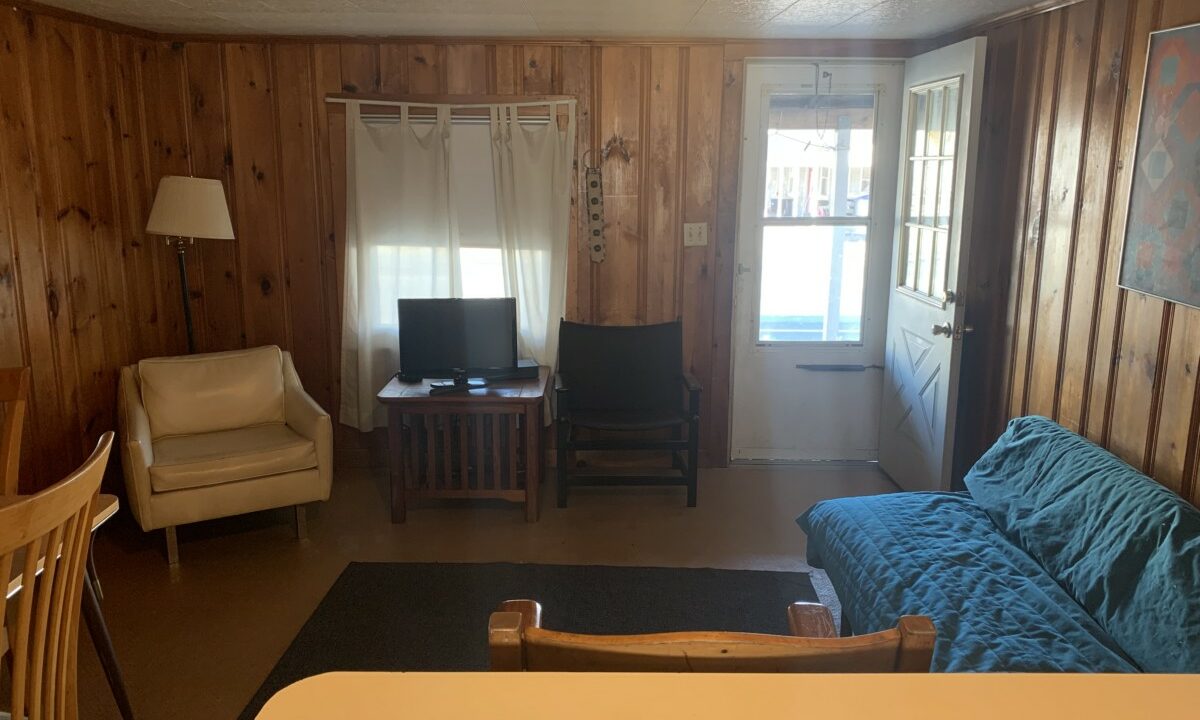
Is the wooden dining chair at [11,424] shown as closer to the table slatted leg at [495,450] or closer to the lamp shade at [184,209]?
the lamp shade at [184,209]

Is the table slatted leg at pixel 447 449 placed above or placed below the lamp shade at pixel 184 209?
below

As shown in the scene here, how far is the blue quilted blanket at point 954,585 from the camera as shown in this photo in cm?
210

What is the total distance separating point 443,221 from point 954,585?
291cm

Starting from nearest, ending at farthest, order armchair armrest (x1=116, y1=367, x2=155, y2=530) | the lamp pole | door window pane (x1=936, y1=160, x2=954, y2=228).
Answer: armchair armrest (x1=116, y1=367, x2=155, y2=530) < door window pane (x1=936, y1=160, x2=954, y2=228) < the lamp pole

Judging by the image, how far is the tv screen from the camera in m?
4.13

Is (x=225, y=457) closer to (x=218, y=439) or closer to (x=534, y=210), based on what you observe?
(x=218, y=439)

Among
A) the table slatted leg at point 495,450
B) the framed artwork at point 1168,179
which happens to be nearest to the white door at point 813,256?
the table slatted leg at point 495,450

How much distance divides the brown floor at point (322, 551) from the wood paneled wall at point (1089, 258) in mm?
1218

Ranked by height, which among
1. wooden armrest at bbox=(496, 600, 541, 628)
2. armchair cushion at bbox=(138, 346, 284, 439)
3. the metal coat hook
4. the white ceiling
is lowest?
armchair cushion at bbox=(138, 346, 284, 439)

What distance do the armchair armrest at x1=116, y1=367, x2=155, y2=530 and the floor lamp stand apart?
723 mm

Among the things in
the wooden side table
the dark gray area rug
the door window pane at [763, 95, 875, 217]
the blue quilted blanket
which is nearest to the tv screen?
the wooden side table

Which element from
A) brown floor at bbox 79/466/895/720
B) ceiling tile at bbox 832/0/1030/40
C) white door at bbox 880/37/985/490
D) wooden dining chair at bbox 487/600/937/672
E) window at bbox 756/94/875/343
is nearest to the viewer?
wooden dining chair at bbox 487/600/937/672

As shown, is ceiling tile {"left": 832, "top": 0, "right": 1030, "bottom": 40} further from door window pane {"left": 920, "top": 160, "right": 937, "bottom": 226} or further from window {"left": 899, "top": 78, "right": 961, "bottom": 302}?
door window pane {"left": 920, "top": 160, "right": 937, "bottom": 226}

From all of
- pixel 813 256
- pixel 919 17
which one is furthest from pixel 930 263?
pixel 919 17
